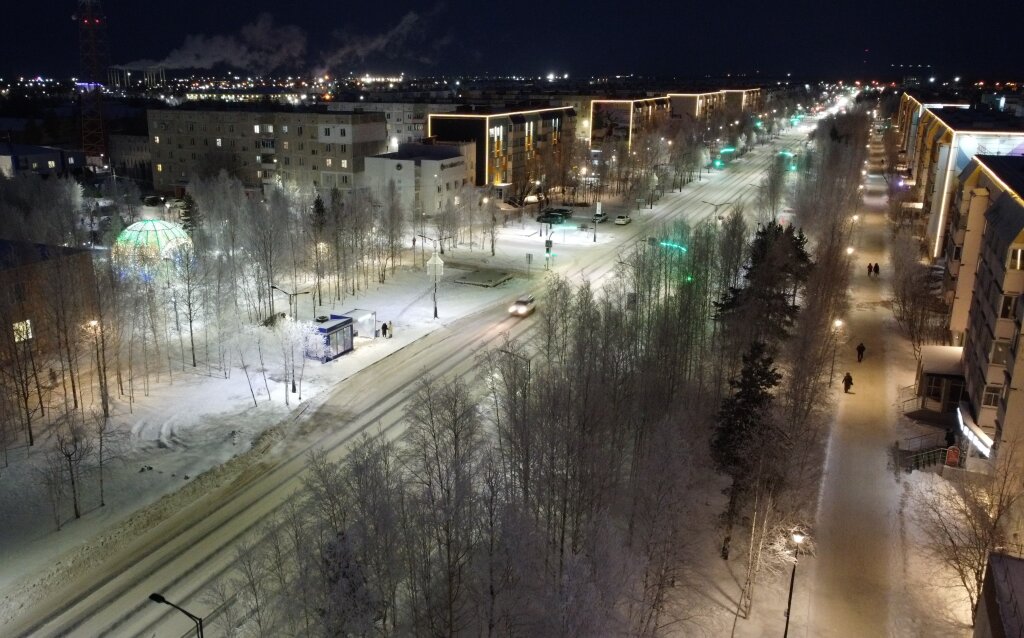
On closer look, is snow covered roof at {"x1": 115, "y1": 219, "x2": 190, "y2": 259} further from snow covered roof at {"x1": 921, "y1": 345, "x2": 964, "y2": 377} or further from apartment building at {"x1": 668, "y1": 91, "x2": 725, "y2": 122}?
apartment building at {"x1": 668, "y1": 91, "x2": 725, "y2": 122}

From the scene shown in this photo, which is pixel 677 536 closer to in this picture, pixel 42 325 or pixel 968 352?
pixel 968 352

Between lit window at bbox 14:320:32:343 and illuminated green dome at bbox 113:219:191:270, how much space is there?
6885 mm

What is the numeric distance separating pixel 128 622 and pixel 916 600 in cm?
1632

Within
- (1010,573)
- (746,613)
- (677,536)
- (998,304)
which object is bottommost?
(746,613)

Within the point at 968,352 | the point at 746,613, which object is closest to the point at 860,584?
the point at 746,613

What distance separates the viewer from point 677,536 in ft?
55.5

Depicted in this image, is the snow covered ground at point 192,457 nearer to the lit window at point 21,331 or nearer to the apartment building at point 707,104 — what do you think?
the lit window at point 21,331

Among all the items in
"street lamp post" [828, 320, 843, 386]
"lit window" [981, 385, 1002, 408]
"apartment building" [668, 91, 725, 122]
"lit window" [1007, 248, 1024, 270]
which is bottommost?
"street lamp post" [828, 320, 843, 386]

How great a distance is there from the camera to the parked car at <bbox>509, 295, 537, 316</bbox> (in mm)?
34347

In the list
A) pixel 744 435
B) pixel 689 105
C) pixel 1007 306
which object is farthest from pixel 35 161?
pixel 689 105

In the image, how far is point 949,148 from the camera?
42875 millimetres

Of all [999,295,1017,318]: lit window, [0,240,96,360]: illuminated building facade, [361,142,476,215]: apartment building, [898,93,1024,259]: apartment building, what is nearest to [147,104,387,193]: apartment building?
[361,142,476,215]: apartment building

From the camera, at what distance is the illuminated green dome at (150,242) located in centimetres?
3197

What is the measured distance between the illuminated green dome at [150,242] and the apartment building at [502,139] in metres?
30.0
